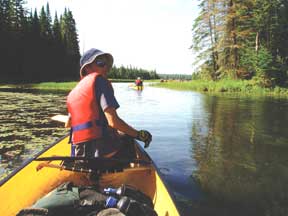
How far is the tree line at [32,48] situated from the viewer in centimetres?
5060

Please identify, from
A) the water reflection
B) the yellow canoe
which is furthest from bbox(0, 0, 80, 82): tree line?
the yellow canoe

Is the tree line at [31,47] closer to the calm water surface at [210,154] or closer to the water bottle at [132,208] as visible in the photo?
the calm water surface at [210,154]

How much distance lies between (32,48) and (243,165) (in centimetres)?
5352

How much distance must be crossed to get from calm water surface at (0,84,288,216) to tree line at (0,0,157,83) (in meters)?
39.3

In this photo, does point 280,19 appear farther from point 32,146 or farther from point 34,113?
point 32,146

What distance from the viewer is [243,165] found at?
6992 mm

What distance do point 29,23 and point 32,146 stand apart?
53.8 meters

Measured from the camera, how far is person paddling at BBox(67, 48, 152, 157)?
138 inches

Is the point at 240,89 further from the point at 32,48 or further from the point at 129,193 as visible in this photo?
the point at 32,48

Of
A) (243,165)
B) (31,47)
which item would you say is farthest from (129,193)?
(31,47)

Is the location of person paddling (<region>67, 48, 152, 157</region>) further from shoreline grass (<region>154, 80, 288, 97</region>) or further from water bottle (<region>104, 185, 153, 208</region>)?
shoreline grass (<region>154, 80, 288, 97</region>)

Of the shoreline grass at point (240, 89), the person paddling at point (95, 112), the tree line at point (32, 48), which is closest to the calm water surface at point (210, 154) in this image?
the person paddling at point (95, 112)

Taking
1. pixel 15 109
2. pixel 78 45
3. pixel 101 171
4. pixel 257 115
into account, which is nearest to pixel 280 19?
pixel 257 115

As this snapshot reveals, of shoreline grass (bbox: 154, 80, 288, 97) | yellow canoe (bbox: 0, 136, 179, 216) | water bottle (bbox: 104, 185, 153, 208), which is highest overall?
shoreline grass (bbox: 154, 80, 288, 97)
